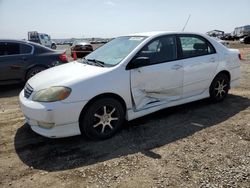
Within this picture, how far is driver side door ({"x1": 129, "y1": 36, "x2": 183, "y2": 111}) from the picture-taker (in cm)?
502

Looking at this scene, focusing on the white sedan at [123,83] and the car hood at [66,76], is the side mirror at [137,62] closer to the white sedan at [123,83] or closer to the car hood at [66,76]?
the white sedan at [123,83]

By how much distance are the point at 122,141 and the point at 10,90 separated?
542 cm

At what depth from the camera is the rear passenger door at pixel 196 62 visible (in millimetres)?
5789

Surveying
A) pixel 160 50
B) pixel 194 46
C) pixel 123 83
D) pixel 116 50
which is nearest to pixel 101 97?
pixel 123 83

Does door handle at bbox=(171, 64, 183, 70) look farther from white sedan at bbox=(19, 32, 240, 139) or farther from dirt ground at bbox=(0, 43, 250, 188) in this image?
dirt ground at bbox=(0, 43, 250, 188)

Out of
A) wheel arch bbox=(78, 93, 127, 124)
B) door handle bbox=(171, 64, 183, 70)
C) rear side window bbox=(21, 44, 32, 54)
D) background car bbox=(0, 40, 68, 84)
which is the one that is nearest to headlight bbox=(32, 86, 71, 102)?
wheel arch bbox=(78, 93, 127, 124)

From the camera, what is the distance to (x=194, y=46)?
605 centimetres

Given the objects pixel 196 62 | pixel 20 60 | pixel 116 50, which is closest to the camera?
pixel 116 50

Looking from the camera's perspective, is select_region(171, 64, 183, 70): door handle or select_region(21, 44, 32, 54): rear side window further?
select_region(21, 44, 32, 54): rear side window

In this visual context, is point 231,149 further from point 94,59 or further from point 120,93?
point 94,59

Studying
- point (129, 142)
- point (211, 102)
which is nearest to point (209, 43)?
point (211, 102)

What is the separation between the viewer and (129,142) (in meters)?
4.62

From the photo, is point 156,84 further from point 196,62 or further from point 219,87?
point 219,87

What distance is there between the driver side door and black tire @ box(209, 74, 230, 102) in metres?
1.09
